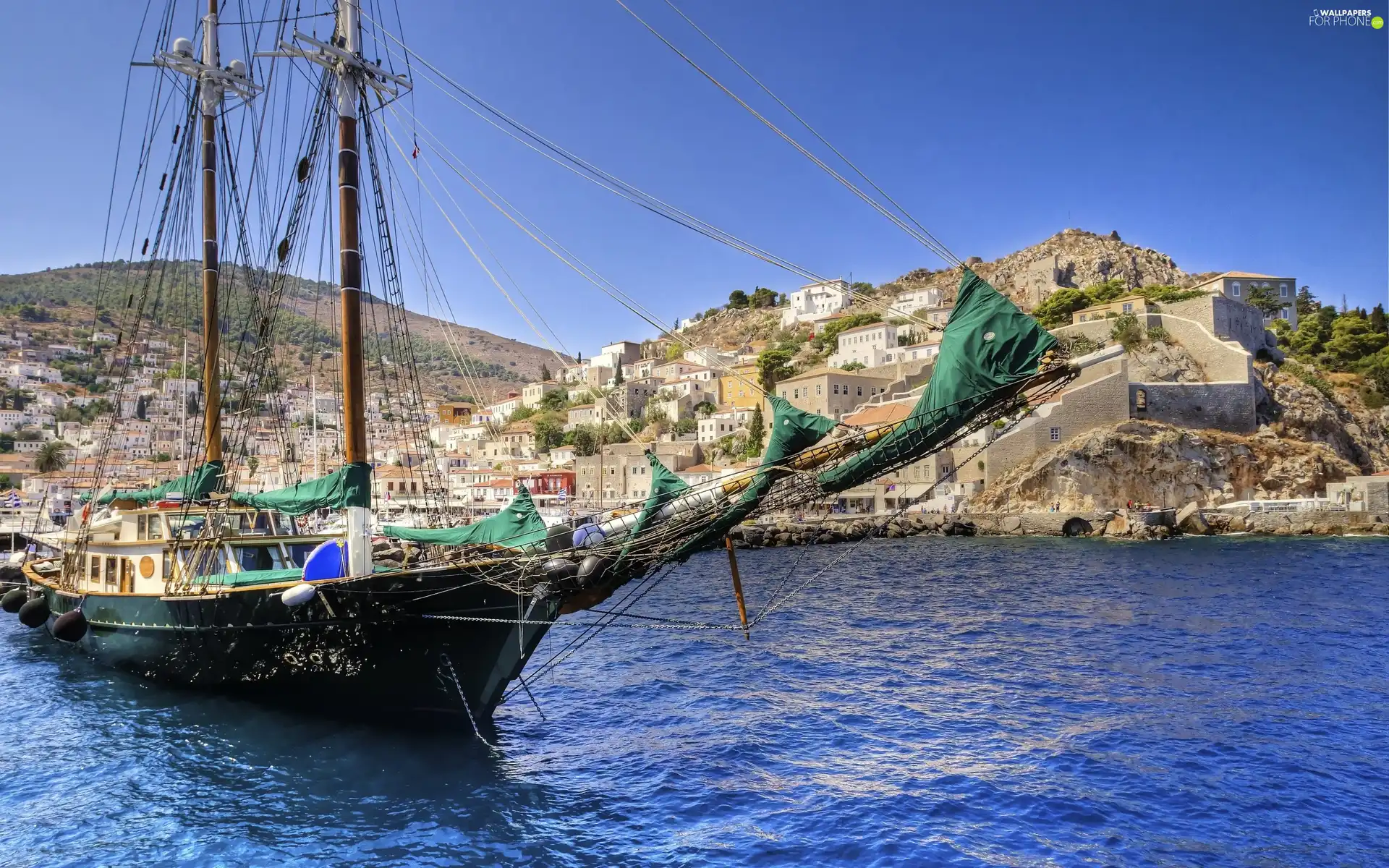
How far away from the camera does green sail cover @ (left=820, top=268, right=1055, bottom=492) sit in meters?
8.67

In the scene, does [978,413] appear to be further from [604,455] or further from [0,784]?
[604,455]

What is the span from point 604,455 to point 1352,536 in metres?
51.2

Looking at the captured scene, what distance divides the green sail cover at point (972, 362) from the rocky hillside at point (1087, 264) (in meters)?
106

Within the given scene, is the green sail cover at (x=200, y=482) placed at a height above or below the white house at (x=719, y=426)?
below

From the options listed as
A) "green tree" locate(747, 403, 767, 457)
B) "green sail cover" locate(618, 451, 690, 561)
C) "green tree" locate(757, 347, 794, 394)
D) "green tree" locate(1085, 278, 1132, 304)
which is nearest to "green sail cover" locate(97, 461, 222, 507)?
"green sail cover" locate(618, 451, 690, 561)

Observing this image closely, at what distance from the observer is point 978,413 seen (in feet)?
29.9

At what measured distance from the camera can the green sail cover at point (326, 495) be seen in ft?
36.8

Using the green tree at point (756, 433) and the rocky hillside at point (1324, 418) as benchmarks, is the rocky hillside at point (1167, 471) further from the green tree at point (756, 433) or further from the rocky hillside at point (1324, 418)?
the green tree at point (756, 433)

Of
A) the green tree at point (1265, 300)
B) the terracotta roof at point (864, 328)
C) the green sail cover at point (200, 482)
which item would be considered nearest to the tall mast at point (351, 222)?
the green sail cover at point (200, 482)

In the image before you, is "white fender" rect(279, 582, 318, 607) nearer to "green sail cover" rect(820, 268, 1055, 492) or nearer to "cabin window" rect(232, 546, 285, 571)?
"cabin window" rect(232, 546, 285, 571)

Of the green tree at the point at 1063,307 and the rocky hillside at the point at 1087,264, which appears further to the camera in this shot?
the rocky hillside at the point at 1087,264

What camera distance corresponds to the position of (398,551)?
1360cm

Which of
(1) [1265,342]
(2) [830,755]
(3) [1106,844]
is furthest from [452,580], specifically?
(1) [1265,342]

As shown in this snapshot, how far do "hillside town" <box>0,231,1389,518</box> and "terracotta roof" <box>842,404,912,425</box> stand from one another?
0.31 meters
